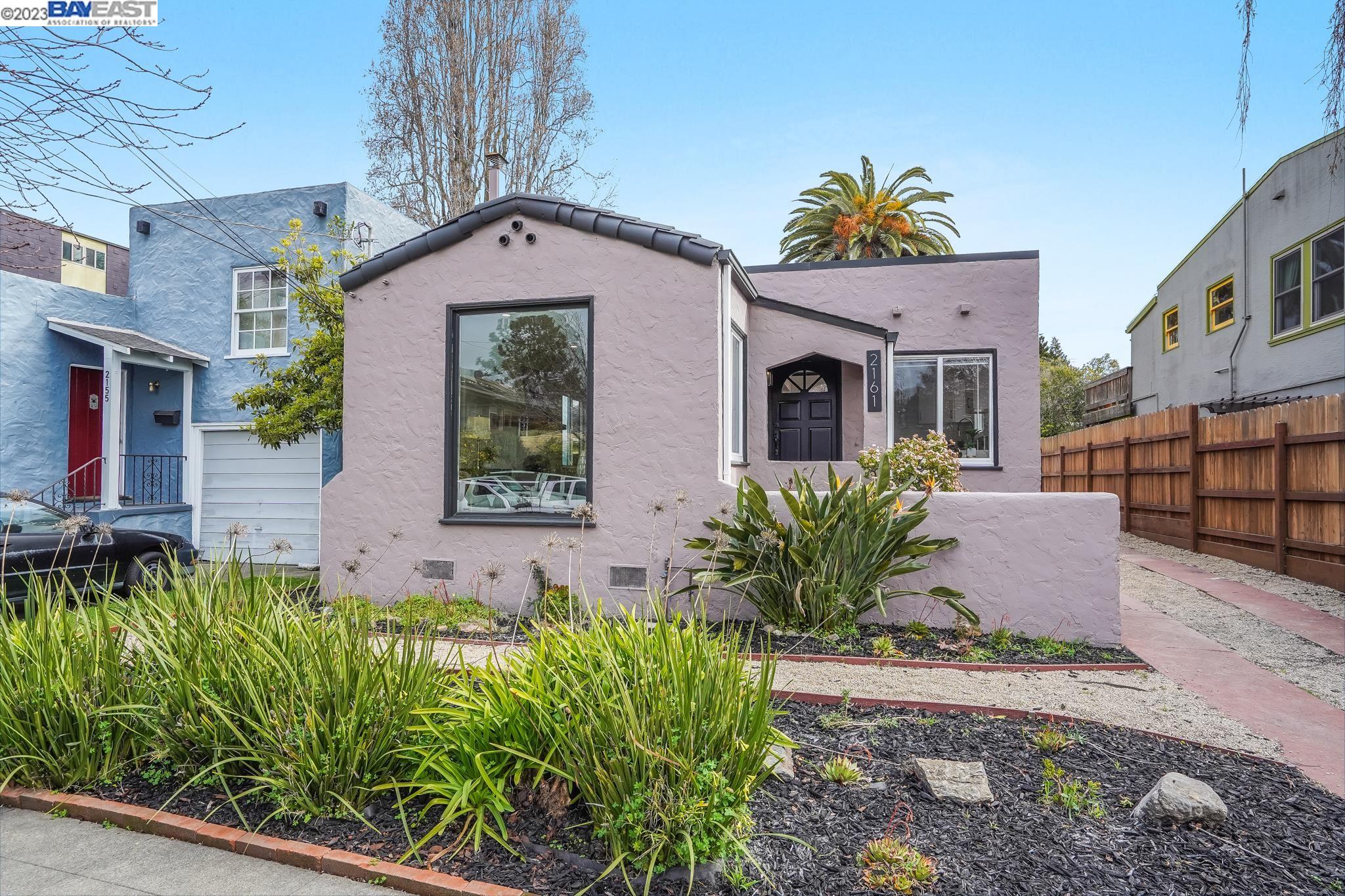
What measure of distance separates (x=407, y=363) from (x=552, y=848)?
5.73m

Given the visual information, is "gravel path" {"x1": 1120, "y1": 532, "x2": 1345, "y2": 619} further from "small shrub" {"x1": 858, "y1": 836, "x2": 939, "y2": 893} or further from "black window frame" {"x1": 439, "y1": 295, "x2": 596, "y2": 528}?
"black window frame" {"x1": 439, "y1": 295, "x2": 596, "y2": 528}

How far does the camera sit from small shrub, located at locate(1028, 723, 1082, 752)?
369cm

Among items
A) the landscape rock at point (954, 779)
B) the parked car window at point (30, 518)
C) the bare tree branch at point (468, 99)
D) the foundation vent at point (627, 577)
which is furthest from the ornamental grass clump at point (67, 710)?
the bare tree branch at point (468, 99)

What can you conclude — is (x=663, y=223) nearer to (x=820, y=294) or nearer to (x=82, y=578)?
(x=820, y=294)

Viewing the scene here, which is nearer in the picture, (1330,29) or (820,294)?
(1330,29)

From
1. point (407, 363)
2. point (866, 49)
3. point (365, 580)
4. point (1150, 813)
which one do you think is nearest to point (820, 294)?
point (866, 49)

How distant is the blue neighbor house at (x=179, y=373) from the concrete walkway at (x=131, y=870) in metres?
8.87

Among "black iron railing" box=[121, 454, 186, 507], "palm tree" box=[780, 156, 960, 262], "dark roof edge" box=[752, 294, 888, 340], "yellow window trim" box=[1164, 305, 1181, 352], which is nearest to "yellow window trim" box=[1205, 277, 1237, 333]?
"yellow window trim" box=[1164, 305, 1181, 352]

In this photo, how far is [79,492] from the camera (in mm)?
12188

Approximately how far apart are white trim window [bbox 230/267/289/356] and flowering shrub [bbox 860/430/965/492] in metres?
9.29

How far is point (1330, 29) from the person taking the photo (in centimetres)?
360

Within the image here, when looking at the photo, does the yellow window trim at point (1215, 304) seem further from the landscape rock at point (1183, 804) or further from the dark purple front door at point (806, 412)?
the landscape rock at point (1183, 804)

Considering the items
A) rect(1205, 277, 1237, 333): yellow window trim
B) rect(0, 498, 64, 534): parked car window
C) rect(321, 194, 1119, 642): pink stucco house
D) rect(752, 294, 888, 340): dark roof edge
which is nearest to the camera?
rect(321, 194, 1119, 642): pink stucco house

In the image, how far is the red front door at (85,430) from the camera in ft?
39.8
